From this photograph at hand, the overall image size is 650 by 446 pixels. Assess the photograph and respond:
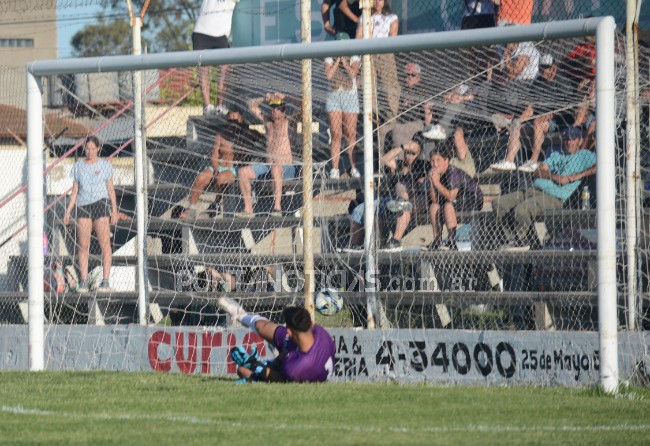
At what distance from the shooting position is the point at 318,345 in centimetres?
1085

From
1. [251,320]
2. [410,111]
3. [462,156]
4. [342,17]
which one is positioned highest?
[342,17]

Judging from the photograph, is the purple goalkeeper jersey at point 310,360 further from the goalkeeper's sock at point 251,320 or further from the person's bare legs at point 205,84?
the person's bare legs at point 205,84

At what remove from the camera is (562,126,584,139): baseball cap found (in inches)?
481

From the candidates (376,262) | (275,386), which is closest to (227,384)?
(275,386)

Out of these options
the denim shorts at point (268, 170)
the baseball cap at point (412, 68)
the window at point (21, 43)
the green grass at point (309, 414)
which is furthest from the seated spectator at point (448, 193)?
the window at point (21, 43)

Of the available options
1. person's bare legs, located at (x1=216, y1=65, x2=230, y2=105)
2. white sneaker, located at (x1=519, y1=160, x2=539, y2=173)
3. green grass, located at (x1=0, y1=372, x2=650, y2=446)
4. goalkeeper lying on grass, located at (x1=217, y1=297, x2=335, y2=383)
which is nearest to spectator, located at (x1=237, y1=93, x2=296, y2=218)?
person's bare legs, located at (x1=216, y1=65, x2=230, y2=105)

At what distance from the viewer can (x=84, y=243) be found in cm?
1473

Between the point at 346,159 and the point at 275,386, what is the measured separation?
3770 mm

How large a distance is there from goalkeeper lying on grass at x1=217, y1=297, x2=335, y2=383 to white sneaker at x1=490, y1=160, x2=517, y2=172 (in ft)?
9.32

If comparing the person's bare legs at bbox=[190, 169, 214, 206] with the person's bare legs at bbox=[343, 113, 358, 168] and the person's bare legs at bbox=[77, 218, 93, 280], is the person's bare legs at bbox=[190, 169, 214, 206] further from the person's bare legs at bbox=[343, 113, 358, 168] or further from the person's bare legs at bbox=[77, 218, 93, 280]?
the person's bare legs at bbox=[343, 113, 358, 168]

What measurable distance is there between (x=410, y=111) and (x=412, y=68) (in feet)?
1.48

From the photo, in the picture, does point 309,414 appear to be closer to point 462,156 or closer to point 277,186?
point 462,156

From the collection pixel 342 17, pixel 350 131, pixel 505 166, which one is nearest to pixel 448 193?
pixel 505 166

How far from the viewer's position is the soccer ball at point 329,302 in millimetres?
12719
